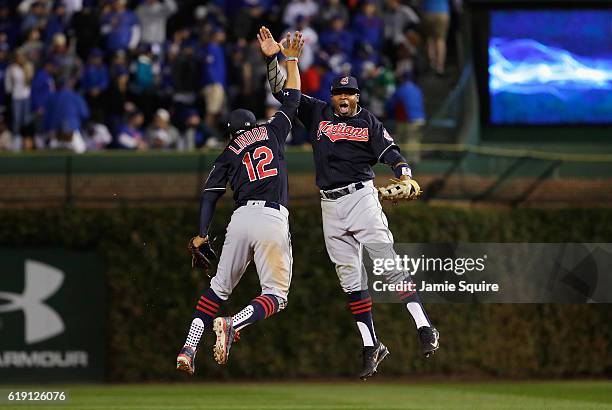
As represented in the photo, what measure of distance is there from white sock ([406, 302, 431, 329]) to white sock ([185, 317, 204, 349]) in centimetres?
187

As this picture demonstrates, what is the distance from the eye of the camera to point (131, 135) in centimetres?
2050

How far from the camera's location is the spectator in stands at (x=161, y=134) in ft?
67.4

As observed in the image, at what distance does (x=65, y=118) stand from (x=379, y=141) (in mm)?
8384

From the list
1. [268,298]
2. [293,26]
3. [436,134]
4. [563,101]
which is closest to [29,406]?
[268,298]

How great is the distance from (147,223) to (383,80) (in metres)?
4.22

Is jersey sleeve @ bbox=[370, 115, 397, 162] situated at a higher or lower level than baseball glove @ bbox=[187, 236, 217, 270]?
higher

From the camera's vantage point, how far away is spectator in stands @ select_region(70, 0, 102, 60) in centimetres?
2202

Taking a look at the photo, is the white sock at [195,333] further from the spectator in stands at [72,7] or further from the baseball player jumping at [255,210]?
the spectator in stands at [72,7]

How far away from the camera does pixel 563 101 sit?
2392 cm

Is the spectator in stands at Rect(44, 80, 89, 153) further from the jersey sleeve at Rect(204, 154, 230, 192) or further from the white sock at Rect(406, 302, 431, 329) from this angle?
the white sock at Rect(406, 302, 431, 329)

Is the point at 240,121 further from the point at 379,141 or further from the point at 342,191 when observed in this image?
the point at 379,141

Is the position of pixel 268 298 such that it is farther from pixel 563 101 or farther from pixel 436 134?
pixel 563 101

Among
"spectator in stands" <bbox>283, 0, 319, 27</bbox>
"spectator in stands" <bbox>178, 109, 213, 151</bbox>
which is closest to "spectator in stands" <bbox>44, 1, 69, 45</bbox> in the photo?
"spectator in stands" <bbox>178, 109, 213, 151</bbox>

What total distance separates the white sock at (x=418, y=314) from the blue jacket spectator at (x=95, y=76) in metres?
9.63
